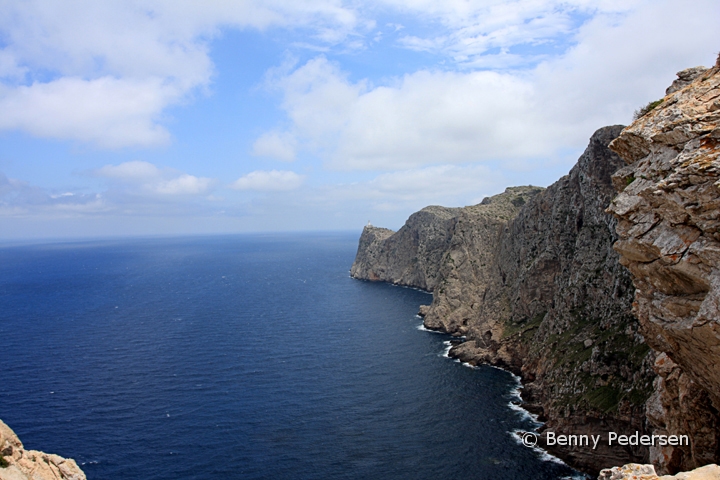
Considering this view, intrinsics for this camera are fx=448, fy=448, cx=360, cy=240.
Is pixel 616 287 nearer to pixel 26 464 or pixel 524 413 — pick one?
pixel 524 413

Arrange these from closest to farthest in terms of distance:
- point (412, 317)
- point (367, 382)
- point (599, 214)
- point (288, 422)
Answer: point (288, 422) → point (599, 214) → point (367, 382) → point (412, 317)

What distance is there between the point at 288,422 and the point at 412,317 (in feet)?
246

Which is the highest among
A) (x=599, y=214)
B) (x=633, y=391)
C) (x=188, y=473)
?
(x=599, y=214)

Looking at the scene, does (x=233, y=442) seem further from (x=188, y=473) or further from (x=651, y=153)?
(x=651, y=153)

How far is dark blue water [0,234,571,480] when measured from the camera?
56188 millimetres

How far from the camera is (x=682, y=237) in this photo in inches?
975

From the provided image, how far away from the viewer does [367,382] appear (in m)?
82.1

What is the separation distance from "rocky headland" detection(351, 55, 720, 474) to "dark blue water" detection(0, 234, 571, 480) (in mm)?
9240

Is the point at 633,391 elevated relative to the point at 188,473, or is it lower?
elevated

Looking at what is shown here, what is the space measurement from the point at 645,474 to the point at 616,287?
5099 cm

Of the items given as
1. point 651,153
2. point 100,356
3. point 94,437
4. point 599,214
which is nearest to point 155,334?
point 100,356

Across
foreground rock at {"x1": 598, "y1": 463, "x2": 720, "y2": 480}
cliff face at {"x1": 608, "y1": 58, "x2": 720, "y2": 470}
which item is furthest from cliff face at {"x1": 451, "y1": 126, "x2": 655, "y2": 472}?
foreground rock at {"x1": 598, "y1": 463, "x2": 720, "y2": 480}

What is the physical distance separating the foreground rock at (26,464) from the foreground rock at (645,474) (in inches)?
1291

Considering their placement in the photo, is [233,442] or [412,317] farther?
[412,317]
